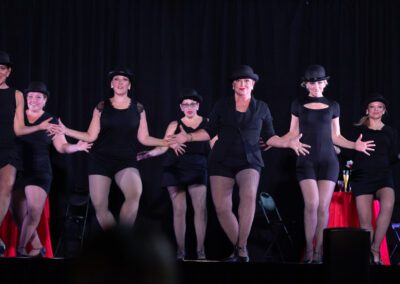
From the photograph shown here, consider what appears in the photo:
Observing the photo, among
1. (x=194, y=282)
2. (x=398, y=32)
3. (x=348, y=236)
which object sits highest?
(x=398, y=32)

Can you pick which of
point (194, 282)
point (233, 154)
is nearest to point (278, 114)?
point (233, 154)

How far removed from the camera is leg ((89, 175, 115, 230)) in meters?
6.27

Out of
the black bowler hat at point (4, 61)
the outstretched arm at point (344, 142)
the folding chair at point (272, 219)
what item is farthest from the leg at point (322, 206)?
the black bowler hat at point (4, 61)

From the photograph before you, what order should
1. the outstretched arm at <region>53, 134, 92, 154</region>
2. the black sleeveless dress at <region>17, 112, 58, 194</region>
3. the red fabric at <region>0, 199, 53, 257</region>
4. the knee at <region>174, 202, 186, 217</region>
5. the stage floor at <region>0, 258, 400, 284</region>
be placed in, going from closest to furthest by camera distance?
the stage floor at <region>0, 258, 400, 284</region>, the outstretched arm at <region>53, 134, 92, 154</region>, the black sleeveless dress at <region>17, 112, 58, 194</region>, the knee at <region>174, 202, 186, 217</region>, the red fabric at <region>0, 199, 53, 257</region>

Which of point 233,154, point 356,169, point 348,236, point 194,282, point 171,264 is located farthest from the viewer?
point 356,169

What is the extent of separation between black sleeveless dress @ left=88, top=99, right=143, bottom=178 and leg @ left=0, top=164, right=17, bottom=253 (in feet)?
2.54

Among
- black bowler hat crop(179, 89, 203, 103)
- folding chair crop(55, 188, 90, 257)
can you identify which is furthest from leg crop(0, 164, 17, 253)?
black bowler hat crop(179, 89, 203, 103)

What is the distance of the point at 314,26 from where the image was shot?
8492mm

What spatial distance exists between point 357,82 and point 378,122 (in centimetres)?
129

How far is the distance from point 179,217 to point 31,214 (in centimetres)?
156

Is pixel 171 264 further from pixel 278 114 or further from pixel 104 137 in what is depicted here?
pixel 278 114

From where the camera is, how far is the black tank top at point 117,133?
21.1 feet

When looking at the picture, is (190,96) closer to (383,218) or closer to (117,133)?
(117,133)

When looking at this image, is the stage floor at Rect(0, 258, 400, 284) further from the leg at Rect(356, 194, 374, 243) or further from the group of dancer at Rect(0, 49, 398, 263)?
the leg at Rect(356, 194, 374, 243)
